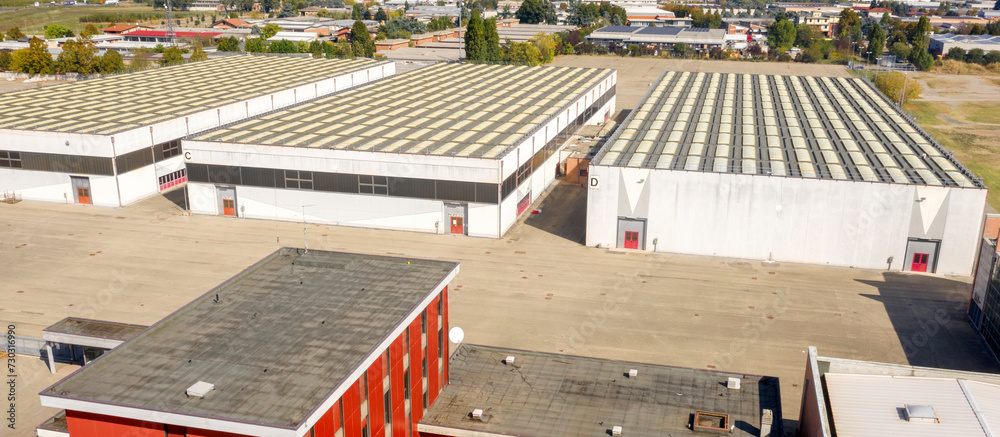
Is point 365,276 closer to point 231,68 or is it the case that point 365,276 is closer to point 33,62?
point 231,68

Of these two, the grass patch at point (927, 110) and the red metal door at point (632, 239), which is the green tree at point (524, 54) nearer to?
the grass patch at point (927, 110)

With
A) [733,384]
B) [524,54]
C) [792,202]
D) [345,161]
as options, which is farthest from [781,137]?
[524,54]

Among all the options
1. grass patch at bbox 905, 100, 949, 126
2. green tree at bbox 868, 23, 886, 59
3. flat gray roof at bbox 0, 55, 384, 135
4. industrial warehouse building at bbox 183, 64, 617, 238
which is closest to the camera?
industrial warehouse building at bbox 183, 64, 617, 238

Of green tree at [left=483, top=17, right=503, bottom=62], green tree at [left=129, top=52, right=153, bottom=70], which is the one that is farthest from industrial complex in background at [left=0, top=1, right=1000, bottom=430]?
green tree at [left=483, top=17, right=503, bottom=62]

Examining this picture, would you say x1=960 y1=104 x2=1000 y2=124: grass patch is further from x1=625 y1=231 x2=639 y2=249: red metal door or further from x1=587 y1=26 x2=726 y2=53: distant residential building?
x1=625 y1=231 x2=639 y2=249: red metal door

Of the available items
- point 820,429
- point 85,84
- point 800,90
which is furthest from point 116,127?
point 800,90

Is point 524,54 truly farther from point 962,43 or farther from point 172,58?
point 962,43
